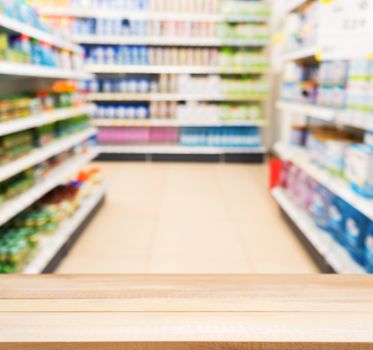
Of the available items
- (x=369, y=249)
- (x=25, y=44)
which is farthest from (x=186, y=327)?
(x=25, y=44)

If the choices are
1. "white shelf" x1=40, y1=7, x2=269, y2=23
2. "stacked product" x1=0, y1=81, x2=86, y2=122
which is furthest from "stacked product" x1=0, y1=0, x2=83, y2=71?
"white shelf" x1=40, y1=7, x2=269, y2=23

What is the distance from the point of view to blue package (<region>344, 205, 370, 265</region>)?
2.46 metres

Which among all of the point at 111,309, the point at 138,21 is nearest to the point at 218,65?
the point at 138,21

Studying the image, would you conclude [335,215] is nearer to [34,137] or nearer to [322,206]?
Answer: [322,206]

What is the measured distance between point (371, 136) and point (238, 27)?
177 inches

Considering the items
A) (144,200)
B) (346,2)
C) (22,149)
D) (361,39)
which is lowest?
(144,200)

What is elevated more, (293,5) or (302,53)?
(293,5)

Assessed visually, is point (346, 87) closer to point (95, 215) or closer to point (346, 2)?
point (346, 2)

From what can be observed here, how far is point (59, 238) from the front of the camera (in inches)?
113

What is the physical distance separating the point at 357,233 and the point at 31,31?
2.40 meters

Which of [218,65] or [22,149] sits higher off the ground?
[218,65]

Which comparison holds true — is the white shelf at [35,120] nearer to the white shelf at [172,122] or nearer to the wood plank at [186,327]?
the wood plank at [186,327]

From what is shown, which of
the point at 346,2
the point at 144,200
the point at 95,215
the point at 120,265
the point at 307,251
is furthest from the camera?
the point at 144,200

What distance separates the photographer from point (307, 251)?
10.3ft
